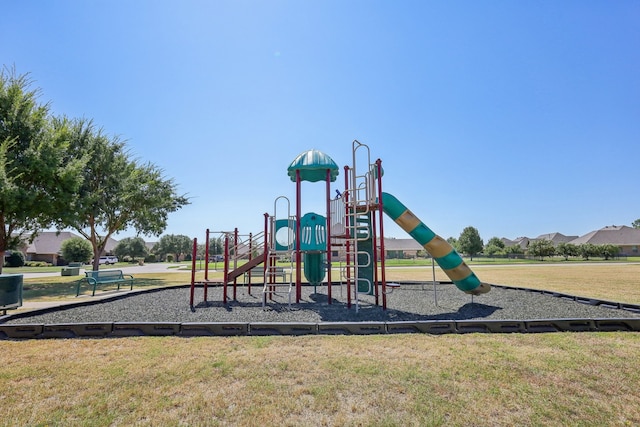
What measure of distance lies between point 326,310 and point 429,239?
371 centimetres

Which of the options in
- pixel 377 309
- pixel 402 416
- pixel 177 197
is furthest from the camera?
pixel 177 197

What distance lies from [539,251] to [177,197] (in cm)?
6134

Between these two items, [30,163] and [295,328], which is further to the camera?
[30,163]

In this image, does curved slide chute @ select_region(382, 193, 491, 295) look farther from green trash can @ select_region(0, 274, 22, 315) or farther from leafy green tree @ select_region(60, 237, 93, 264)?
leafy green tree @ select_region(60, 237, 93, 264)

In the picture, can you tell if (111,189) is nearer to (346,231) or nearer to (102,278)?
(102,278)

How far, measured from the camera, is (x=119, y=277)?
14102 millimetres

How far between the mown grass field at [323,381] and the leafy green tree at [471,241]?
68.8 meters

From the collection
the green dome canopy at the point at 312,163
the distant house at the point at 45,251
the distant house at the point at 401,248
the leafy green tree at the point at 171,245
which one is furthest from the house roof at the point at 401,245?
the green dome canopy at the point at 312,163

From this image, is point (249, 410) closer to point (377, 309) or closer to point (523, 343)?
point (523, 343)

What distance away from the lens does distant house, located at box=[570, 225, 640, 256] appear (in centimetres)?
7188

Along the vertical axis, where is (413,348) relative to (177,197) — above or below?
below

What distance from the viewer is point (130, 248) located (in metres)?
72.1

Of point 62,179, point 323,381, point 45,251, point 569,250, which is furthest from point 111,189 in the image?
point 569,250

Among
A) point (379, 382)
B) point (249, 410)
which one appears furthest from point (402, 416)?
point (249, 410)
